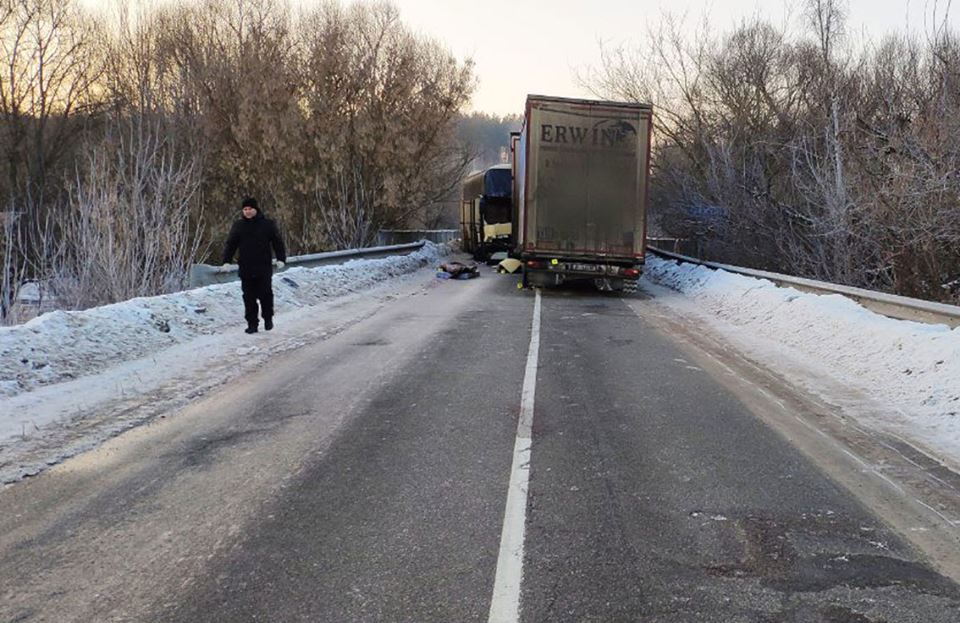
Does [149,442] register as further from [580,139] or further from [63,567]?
[580,139]

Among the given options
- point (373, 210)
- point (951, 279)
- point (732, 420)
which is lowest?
point (732, 420)

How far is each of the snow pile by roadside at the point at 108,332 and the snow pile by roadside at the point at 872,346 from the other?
757 centimetres

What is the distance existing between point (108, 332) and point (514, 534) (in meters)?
6.01

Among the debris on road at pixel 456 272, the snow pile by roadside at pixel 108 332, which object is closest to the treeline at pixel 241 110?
the debris on road at pixel 456 272

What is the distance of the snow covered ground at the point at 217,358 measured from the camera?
5.12m

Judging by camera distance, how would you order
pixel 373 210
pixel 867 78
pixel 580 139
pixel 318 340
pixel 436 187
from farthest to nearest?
1. pixel 436 187
2. pixel 373 210
3. pixel 867 78
4. pixel 580 139
5. pixel 318 340

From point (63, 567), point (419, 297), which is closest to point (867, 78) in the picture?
point (419, 297)

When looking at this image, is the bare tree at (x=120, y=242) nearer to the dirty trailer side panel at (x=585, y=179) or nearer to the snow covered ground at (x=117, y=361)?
the snow covered ground at (x=117, y=361)

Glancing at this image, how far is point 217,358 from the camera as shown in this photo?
24.7 ft

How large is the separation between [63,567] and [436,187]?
1162 inches

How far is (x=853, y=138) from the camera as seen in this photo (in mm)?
12109

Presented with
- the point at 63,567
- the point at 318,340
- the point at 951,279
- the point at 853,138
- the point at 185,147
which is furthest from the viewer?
the point at 185,147

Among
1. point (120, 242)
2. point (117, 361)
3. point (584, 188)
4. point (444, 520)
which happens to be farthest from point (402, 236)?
point (444, 520)

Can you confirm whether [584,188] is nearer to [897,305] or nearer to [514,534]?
[897,305]
